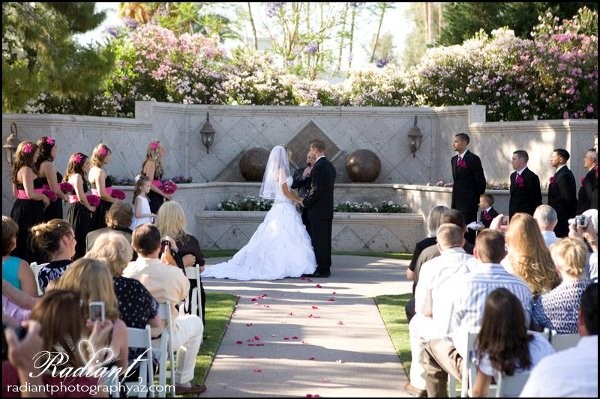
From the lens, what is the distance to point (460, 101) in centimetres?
2227

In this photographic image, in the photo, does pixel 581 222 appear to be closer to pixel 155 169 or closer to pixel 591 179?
pixel 591 179

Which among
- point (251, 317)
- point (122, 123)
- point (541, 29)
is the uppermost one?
point (541, 29)

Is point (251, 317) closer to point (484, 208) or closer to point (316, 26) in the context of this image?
point (484, 208)

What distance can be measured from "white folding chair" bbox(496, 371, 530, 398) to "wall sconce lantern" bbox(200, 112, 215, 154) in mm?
16382

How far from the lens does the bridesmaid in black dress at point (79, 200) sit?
13.6m

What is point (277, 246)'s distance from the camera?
15.7 m

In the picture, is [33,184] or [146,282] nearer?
[146,282]

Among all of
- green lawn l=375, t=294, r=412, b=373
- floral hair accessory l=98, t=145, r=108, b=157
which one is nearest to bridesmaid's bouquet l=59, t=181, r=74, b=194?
floral hair accessory l=98, t=145, r=108, b=157

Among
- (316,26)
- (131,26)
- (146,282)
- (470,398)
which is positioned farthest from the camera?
(316,26)

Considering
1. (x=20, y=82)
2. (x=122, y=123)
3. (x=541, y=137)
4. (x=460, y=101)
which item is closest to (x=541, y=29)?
(x=460, y=101)

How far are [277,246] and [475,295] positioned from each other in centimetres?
888

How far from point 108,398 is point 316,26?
31.2m

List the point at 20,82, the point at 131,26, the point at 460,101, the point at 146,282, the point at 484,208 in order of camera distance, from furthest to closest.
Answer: the point at 131,26 → the point at 460,101 → the point at 20,82 → the point at 484,208 → the point at 146,282

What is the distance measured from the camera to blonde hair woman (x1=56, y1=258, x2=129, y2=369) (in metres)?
6.37
